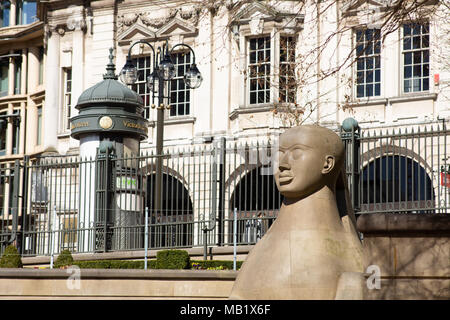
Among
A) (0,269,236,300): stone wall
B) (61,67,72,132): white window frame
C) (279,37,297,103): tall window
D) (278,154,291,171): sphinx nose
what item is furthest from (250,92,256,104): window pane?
(278,154,291,171): sphinx nose

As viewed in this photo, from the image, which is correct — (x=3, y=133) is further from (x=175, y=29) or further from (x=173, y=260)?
(x=173, y=260)

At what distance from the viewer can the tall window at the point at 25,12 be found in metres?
49.7

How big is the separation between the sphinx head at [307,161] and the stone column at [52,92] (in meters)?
31.4

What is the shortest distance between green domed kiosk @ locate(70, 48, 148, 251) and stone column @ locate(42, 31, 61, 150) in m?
20.0

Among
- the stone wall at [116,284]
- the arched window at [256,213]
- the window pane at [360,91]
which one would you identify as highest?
the window pane at [360,91]

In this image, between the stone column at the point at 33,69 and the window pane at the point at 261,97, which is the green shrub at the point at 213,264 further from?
the stone column at the point at 33,69

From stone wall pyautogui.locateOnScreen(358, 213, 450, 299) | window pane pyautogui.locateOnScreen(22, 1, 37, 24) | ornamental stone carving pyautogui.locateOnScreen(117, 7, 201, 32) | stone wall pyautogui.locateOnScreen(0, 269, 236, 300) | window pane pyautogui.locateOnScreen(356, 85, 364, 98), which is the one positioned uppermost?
window pane pyautogui.locateOnScreen(22, 1, 37, 24)

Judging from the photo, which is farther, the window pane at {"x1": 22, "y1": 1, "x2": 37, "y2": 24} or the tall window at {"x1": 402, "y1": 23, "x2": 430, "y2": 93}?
the window pane at {"x1": 22, "y1": 1, "x2": 37, "y2": 24}

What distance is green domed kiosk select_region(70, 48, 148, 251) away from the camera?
63.5 ft

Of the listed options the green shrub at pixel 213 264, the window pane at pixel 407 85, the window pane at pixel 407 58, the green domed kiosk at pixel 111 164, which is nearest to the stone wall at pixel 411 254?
the green shrub at pixel 213 264

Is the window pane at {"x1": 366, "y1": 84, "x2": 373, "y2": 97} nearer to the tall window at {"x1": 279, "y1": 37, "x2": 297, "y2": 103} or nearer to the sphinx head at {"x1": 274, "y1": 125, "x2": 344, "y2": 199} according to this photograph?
the tall window at {"x1": 279, "y1": 37, "x2": 297, "y2": 103}

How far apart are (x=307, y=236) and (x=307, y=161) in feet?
2.26

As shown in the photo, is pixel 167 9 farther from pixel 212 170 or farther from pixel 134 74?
pixel 212 170

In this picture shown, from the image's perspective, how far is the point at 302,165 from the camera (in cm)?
962
